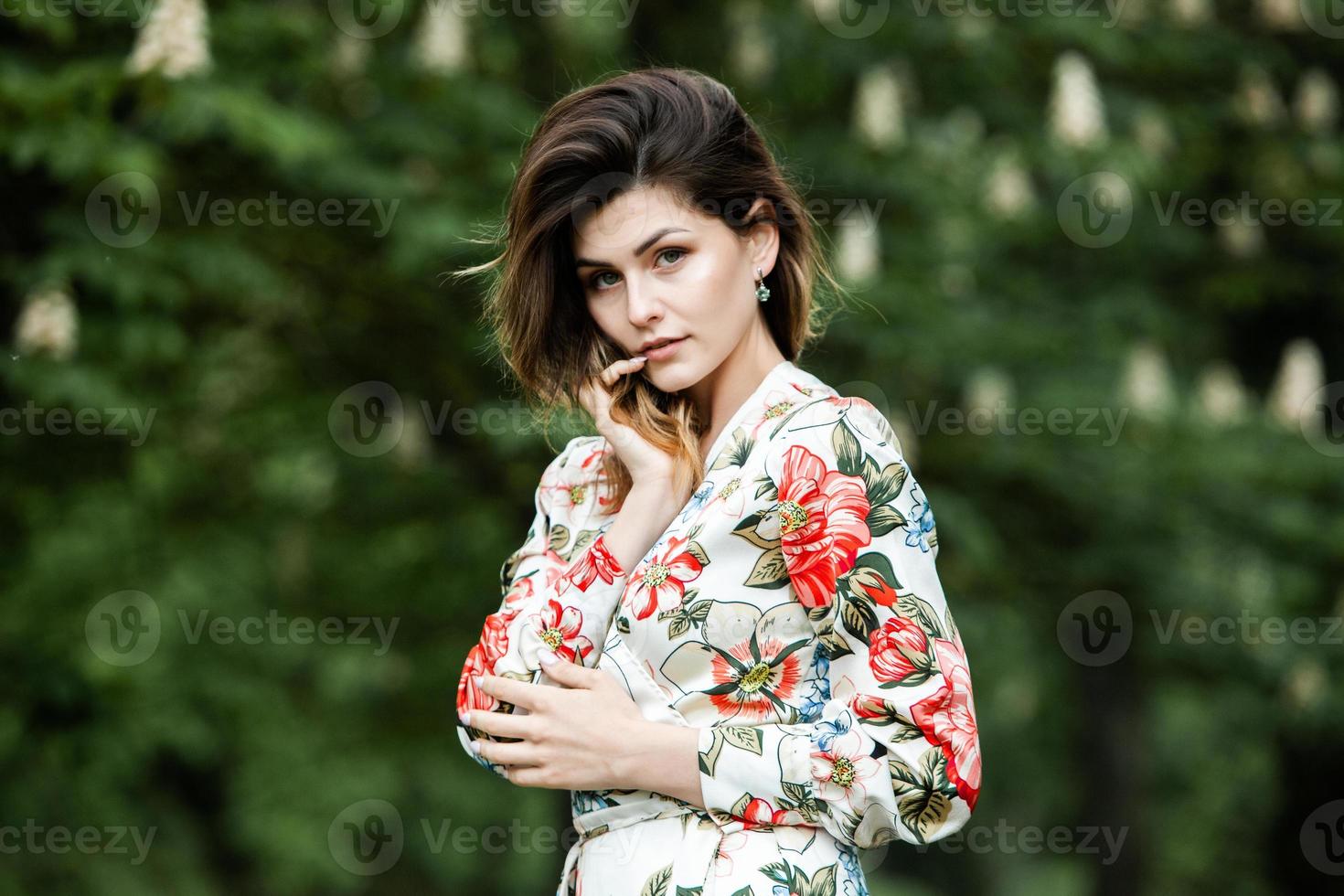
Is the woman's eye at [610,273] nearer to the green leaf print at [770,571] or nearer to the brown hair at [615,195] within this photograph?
the brown hair at [615,195]

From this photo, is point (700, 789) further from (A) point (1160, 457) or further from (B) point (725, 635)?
(A) point (1160, 457)

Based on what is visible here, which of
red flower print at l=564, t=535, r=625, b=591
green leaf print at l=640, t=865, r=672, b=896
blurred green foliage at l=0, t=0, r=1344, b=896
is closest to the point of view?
green leaf print at l=640, t=865, r=672, b=896

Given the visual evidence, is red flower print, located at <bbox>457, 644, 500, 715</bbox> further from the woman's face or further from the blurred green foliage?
the blurred green foliage

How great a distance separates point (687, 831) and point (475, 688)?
0.34 m

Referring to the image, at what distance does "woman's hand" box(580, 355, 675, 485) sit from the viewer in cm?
189

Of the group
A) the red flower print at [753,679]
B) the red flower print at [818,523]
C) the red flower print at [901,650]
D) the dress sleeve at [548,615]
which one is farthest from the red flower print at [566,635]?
the red flower print at [901,650]

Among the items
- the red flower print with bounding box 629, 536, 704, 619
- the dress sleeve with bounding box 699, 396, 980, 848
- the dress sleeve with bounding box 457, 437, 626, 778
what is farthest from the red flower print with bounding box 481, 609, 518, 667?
the dress sleeve with bounding box 699, 396, 980, 848

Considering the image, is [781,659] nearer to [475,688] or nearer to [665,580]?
[665,580]

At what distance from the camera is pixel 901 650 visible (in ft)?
5.43

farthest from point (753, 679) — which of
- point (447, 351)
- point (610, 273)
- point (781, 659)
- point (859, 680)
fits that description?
point (447, 351)

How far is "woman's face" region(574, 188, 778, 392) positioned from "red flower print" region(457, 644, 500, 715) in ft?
1.44

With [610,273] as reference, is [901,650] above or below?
below

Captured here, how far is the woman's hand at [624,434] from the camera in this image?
1.89 meters

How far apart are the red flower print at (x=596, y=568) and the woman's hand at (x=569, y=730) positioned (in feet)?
0.39
